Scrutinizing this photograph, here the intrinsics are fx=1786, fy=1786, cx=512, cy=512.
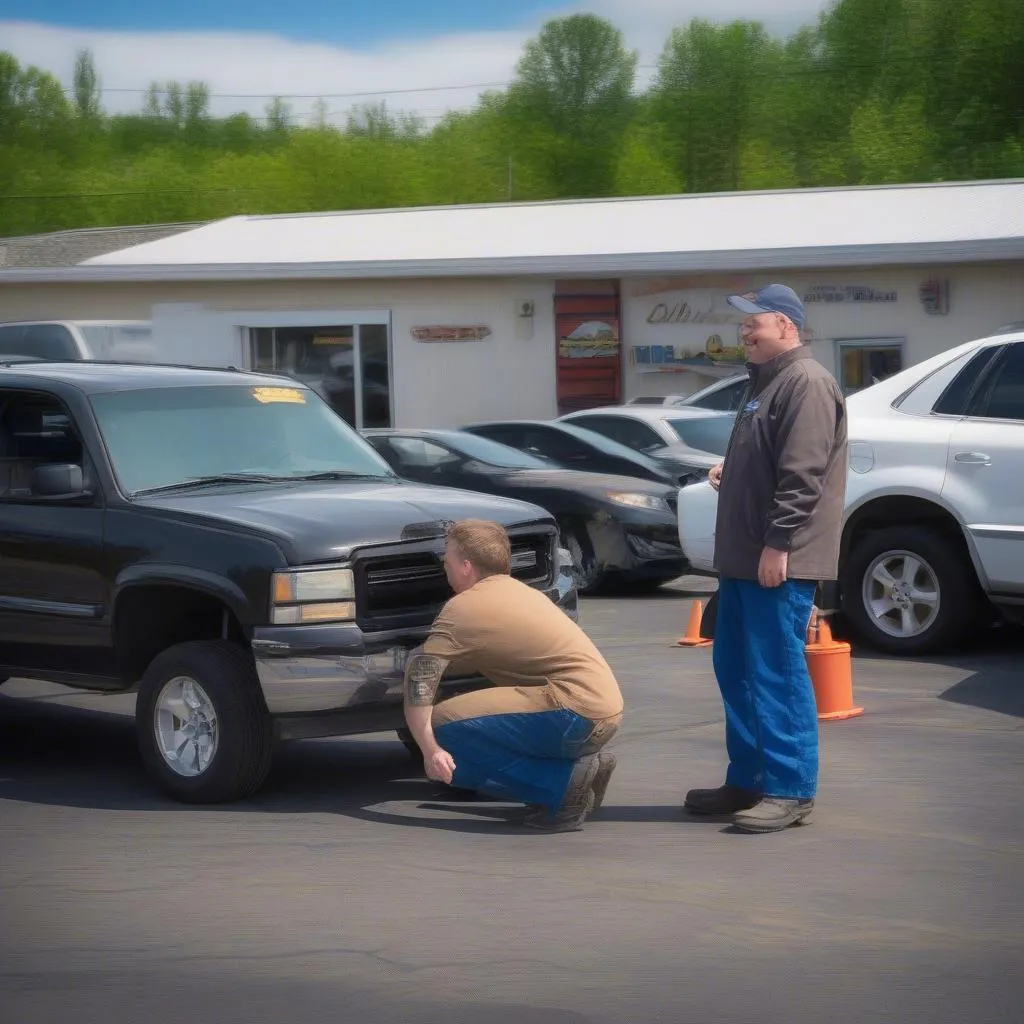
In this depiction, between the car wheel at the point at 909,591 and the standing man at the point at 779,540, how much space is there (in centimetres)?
387

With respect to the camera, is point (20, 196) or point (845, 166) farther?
point (20, 196)

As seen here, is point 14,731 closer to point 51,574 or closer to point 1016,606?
point 51,574

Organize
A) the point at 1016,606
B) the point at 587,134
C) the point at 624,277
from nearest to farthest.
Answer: the point at 1016,606 → the point at 624,277 → the point at 587,134

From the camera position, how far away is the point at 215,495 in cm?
735

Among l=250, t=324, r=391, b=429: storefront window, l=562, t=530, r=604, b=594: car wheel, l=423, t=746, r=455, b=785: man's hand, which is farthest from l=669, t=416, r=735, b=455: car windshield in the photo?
l=423, t=746, r=455, b=785: man's hand

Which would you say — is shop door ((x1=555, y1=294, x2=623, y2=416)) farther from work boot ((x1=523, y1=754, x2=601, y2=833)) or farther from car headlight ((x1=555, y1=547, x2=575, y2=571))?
work boot ((x1=523, y1=754, x2=601, y2=833))

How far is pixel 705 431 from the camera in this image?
17312 millimetres

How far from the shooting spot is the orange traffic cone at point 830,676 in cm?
849

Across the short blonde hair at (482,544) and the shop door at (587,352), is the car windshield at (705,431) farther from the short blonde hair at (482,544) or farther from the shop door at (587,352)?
the short blonde hair at (482,544)

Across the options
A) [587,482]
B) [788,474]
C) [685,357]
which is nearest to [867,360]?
[685,357]

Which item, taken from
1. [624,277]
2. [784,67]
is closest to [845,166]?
[784,67]

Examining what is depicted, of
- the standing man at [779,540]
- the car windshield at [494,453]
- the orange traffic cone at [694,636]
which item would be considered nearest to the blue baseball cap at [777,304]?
the standing man at [779,540]

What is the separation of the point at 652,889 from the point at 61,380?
3.74 metres

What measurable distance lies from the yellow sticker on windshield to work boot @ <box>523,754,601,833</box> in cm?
264
